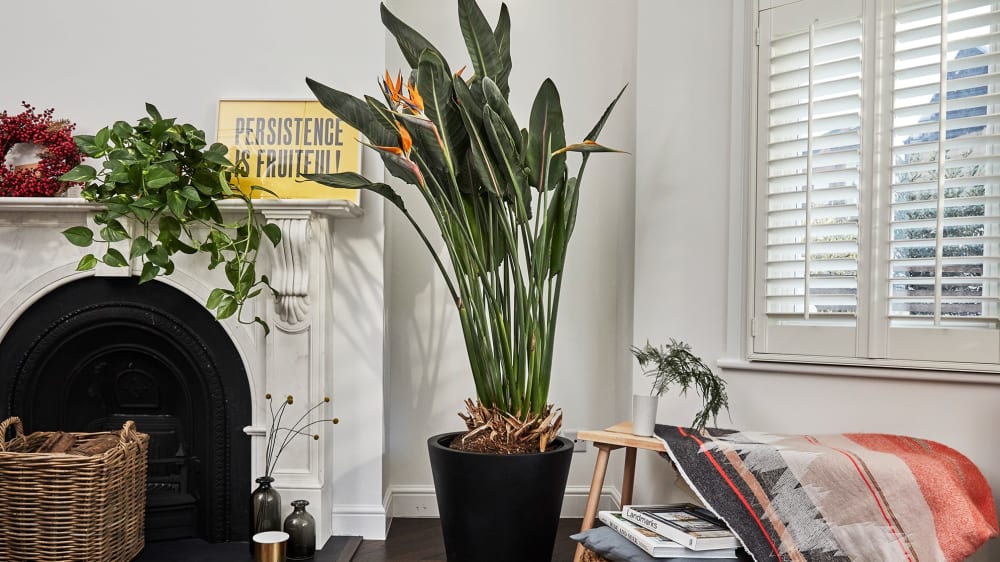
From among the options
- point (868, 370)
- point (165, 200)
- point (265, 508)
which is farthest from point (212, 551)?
point (868, 370)

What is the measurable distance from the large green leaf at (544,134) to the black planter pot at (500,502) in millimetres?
A: 841

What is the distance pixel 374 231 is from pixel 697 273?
3.98 ft

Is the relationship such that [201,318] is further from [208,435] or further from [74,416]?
[74,416]

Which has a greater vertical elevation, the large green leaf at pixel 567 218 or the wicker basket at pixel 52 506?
the large green leaf at pixel 567 218

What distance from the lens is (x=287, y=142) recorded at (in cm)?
258

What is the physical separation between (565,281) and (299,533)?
1.45m

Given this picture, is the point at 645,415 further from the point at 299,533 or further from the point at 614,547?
the point at 299,533

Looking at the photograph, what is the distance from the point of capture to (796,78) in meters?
2.21

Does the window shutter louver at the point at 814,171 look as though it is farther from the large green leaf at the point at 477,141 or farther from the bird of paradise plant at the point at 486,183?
the large green leaf at the point at 477,141

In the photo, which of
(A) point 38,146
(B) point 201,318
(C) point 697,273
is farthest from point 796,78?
(A) point 38,146

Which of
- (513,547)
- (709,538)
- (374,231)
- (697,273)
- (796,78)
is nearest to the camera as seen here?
(709,538)

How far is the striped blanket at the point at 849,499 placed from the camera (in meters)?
1.61

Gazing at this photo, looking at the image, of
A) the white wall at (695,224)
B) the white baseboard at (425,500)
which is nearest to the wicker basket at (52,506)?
the white baseboard at (425,500)

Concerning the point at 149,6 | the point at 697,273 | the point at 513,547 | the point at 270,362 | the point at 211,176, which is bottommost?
the point at 513,547
